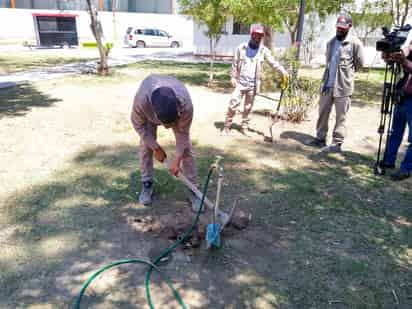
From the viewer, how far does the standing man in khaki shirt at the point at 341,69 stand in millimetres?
4629

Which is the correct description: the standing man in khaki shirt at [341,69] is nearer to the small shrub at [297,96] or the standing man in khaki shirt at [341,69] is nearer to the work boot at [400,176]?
the work boot at [400,176]

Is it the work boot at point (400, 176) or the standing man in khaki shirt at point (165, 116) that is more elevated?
the standing man in khaki shirt at point (165, 116)

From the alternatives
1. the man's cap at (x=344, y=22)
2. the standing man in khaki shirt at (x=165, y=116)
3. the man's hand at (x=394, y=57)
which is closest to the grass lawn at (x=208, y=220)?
the standing man in khaki shirt at (x=165, y=116)

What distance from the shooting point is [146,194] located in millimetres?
3758

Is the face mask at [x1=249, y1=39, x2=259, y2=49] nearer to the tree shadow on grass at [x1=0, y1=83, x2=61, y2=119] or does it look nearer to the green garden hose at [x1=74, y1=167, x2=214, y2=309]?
the green garden hose at [x1=74, y1=167, x2=214, y2=309]

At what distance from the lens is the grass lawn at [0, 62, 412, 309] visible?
8.49ft

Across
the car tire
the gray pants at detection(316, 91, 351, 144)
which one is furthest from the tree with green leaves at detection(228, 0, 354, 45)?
the car tire

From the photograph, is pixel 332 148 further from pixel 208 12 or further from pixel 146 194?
pixel 208 12

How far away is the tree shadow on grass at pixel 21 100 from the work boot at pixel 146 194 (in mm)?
4214

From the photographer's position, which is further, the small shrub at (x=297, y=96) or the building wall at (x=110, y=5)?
the building wall at (x=110, y=5)

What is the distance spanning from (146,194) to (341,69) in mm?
2972

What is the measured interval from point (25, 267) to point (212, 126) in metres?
4.19

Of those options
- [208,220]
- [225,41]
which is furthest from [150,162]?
[225,41]

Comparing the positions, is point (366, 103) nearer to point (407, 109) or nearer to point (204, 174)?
point (407, 109)
